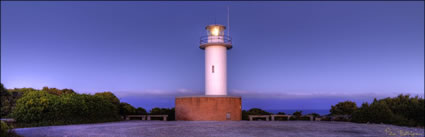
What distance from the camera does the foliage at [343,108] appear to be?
94.2ft

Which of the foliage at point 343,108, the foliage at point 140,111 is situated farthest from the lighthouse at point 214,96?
the foliage at point 343,108

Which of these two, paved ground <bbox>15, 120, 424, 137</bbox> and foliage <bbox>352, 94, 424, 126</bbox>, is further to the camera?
foliage <bbox>352, 94, 424, 126</bbox>

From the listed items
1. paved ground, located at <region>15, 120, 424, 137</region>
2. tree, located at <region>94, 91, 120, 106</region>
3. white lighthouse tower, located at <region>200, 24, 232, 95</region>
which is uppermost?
white lighthouse tower, located at <region>200, 24, 232, 95</region>

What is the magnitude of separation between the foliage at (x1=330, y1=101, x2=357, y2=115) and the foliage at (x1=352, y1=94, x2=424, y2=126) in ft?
20.8

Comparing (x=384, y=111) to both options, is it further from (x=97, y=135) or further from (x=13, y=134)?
(x=13, y=134)

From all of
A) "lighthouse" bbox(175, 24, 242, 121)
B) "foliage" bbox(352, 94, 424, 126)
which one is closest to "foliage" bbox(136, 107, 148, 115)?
"lighthouse" bbox(175, 24, 242, 121)

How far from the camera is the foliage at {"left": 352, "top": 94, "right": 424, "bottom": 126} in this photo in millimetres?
19844

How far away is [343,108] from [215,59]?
12902 mm

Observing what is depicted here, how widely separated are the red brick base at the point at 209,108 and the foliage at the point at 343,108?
10.9m

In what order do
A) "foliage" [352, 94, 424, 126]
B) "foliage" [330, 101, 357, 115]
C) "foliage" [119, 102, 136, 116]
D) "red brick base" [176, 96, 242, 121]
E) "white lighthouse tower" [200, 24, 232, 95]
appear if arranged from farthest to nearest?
"foliage" [330, 101, 357, 115]
"foliage" [119, 102, 136, 116]
"white lighthouse tower" [200, 24, 232, 95]
"red brick base" [176, 96, 242, 121]
"foliage" [352, 94, 424, 126]

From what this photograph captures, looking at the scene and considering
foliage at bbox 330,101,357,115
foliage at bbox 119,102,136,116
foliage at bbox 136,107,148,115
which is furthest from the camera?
foliage at bbox 330,101,357,115

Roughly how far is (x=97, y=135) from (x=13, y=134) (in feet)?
9.98

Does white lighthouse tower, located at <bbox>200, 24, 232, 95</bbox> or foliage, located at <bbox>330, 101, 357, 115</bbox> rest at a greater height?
white lighthouse tower, located at <bbox>200, 24, 232, 95</bbox>

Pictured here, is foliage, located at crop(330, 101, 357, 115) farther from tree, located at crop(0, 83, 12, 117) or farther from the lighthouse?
tree, located at crop(0, 83, 12, 117)
